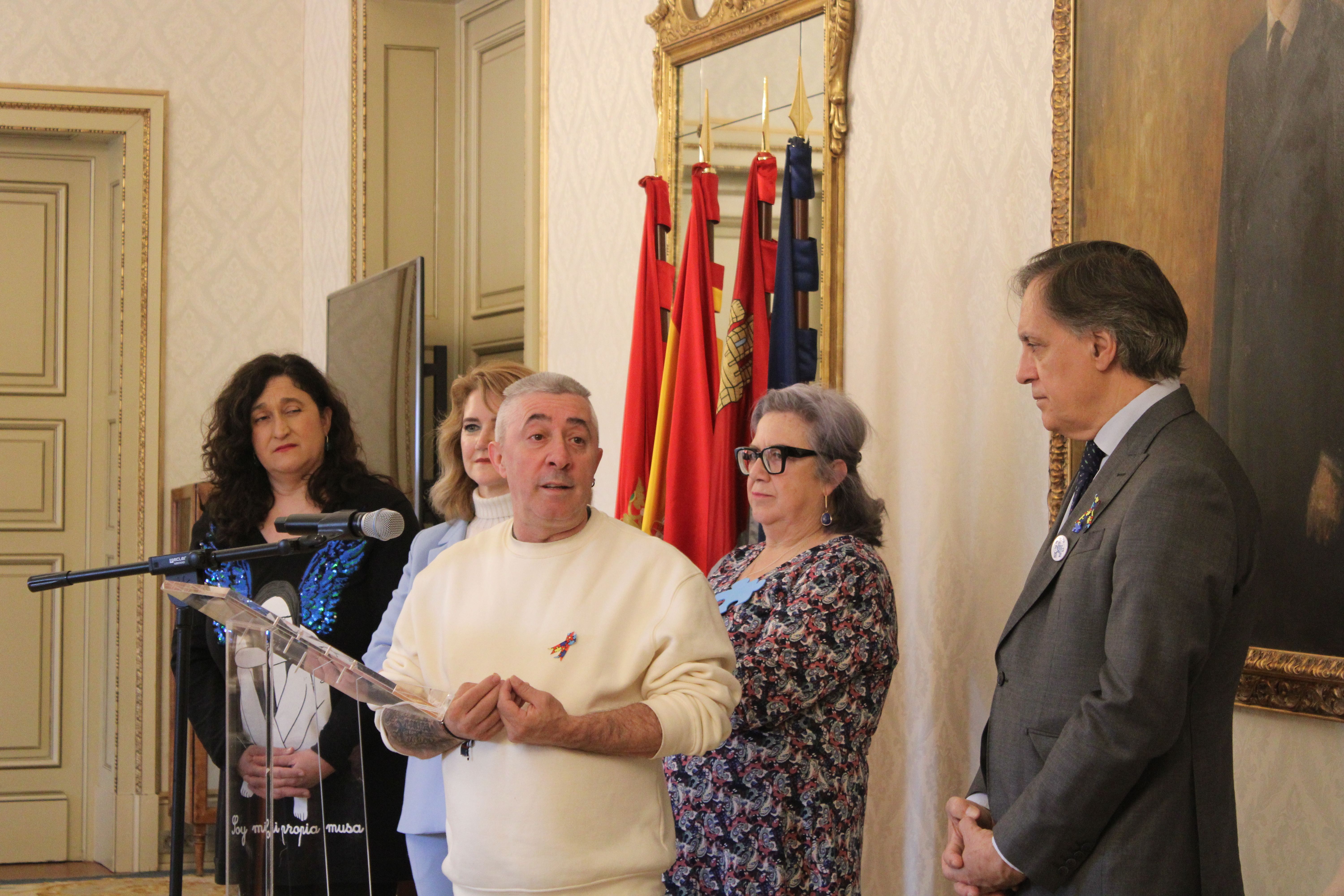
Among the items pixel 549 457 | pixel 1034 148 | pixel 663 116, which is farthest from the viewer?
pixel 663 116

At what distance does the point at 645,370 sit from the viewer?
11.8 feet

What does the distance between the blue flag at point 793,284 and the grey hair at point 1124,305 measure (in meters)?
1.22

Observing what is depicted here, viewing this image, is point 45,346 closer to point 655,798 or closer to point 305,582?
point 305,582

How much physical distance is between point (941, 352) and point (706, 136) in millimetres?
1018

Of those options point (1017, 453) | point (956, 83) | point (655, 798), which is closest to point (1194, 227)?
point (1017, 453)

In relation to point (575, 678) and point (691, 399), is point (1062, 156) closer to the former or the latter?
point (691, 399)

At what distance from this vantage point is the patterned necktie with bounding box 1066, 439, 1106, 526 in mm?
1990

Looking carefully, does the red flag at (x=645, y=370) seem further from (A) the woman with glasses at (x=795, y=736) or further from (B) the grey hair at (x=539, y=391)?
(B) the grey hair at (x=539, y=391)

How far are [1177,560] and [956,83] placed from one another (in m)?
1.59

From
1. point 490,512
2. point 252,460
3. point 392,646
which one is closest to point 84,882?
point 252,460

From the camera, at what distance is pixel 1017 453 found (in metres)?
2.78

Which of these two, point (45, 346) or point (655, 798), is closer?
point (655, 798)

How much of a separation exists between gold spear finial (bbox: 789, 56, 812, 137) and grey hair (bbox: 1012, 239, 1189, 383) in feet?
4.76

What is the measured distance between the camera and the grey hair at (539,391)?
81.4 inches
